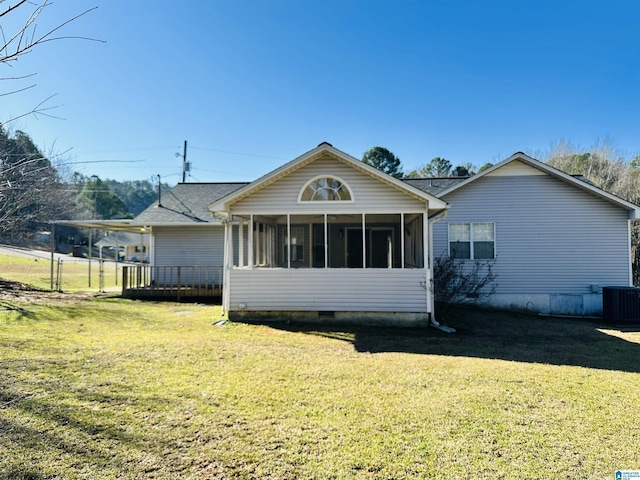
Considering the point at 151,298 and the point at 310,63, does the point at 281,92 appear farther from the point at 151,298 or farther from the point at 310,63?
the point at 151,298

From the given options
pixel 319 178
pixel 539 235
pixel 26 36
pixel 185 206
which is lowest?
pixel 539 235

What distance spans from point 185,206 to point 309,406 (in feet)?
41.9

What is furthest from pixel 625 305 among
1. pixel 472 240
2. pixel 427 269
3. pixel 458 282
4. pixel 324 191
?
pixel 324 191

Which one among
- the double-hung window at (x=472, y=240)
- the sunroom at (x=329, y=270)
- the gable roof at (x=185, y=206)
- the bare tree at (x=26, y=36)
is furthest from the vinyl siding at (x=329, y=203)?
the bare tree at (x=26, y=36)

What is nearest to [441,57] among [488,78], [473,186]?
[488,78]

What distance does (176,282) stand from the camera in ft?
45.9

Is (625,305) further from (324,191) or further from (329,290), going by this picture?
(324,191)

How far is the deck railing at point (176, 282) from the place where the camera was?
1288 centimetres

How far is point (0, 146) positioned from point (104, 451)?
4.92 meters

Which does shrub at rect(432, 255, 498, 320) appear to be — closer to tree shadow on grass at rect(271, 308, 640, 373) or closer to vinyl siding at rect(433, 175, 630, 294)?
vinyl siding at rect(433, 175, 630, 294)

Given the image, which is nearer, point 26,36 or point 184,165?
point 26,36

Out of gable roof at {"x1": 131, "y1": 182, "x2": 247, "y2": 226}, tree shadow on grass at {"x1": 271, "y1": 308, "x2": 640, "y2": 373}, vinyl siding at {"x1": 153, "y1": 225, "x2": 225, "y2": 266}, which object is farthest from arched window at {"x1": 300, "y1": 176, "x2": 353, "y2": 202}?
vinyl siding at {"x1": 153, "y1": 225, "x2": 225, "y2": 266}

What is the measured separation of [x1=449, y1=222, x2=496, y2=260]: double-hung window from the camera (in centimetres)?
1190

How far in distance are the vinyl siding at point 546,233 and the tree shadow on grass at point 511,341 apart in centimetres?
188
